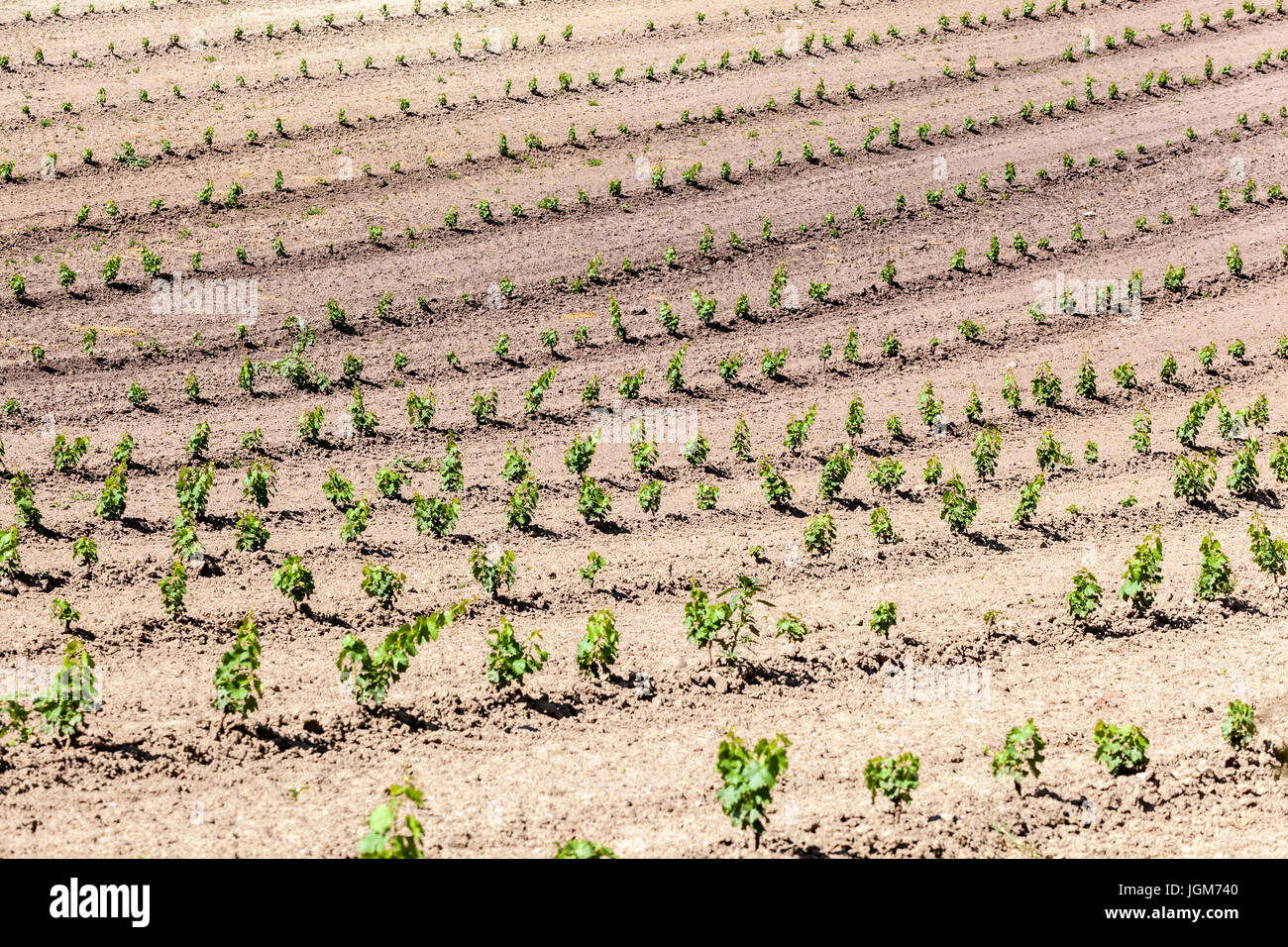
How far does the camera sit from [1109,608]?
55.9 feet

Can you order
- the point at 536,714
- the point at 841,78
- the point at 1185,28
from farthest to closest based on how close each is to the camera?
1. the point at 1185,28
2. the point at 841,78
3. the point at 536,714

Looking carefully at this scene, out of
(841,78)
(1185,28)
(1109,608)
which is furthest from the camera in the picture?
(1185,28)

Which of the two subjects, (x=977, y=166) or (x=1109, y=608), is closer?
(x=1109, y=608)

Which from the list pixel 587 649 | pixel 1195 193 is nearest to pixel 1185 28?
pixel 1195 193

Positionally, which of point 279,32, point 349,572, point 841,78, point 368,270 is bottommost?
point 349,572

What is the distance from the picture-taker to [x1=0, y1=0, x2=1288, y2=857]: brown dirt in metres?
13.1

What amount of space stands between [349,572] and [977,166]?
926 inches

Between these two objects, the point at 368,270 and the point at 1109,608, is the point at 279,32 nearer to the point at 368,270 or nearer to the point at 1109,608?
the point at 368,270

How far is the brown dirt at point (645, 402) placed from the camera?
43.0 feet

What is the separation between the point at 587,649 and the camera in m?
14.9

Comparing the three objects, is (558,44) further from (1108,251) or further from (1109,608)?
(1109,608)

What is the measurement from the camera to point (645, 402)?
77.9ft

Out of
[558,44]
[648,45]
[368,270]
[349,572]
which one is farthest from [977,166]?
[349,572]

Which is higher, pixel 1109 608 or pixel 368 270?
pixel 368 270
